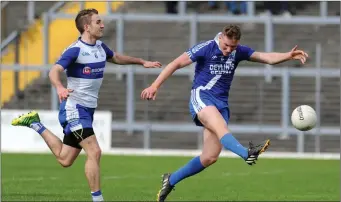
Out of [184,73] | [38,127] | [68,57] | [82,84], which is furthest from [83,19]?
[184,73]

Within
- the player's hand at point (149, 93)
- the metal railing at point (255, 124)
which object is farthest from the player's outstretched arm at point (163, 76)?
the metal railing at point (255, 124)

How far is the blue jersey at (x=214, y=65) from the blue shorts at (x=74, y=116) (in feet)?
4.34

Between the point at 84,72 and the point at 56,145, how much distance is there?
1108 millimetres

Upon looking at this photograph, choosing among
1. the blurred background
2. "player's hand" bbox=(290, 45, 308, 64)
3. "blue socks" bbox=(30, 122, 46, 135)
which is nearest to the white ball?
"player's hand" bbox=(290, 45, 308, 64)

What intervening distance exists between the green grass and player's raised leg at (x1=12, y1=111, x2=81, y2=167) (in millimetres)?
918

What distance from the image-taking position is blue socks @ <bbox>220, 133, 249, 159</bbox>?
36.1 ft

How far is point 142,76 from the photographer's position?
26.8 meters

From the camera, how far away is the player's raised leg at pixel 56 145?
473 inches

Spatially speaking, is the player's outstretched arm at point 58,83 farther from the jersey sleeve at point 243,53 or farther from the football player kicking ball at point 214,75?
the jersey sleeve at point 243,53

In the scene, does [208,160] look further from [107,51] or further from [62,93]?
[62,93]

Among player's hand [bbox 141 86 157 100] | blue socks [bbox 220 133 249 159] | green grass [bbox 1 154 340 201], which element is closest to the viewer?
blue socks [bbox 220 133 249 159]

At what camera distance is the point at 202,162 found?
12086mm

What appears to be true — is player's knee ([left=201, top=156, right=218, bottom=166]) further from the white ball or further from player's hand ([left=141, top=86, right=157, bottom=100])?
player's hand ([left=141, top=86, right=157, bottom=100])

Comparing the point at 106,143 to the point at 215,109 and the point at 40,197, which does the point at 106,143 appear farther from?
the point at 215,109
